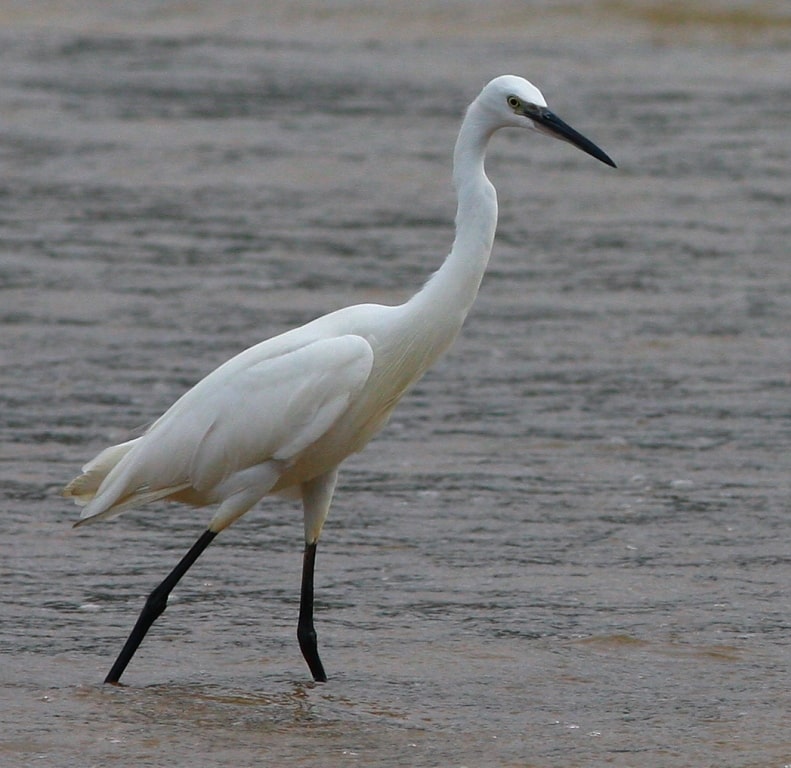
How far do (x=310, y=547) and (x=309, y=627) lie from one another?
10.8 inches

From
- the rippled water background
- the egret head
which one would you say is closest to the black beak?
the egret head

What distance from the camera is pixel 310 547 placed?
20.1 ft

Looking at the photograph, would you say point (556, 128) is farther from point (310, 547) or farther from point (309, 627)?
point (309, 627)

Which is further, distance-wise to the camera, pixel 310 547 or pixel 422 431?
pixel 422 431

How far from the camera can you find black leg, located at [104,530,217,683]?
5.87 metres

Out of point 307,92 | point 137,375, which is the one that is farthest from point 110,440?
point 307,92

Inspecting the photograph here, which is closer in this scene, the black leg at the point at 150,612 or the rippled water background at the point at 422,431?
the rippled water background at the point at 422,431

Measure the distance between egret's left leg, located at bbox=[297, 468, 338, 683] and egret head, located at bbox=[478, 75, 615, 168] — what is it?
1.33 meters

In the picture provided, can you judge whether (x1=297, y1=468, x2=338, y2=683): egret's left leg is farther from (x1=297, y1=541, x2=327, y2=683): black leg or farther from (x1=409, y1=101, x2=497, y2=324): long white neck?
(x1=409, y1=101, x2=497, y2=324): long white neck

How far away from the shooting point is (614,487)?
26.5 feet

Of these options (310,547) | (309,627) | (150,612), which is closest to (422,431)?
(310,547)

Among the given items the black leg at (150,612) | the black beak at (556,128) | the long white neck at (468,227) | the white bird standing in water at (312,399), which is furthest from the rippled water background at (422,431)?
the black beak at (556,128)

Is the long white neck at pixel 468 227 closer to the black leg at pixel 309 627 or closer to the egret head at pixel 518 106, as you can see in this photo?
the egret head at pixel 518 106

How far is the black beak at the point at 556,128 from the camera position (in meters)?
5.82
